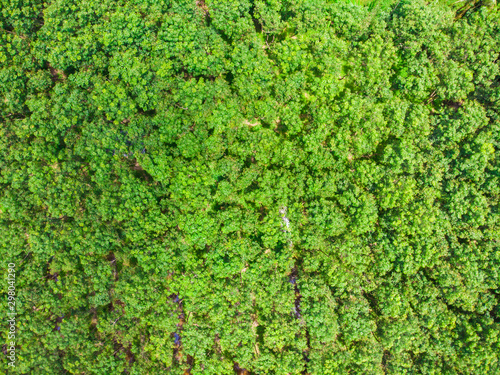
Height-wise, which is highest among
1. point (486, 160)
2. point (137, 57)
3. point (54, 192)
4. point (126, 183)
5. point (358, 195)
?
point (486, 160)

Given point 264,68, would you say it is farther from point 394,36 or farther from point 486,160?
point 486,160

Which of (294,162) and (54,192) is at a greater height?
(294,162)

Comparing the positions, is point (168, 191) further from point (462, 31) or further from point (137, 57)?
point (462, 31)

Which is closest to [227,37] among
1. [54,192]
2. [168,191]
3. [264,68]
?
[264,68]

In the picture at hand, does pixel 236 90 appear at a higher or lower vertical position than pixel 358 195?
higher

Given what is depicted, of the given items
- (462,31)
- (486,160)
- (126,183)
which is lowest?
(126,183)

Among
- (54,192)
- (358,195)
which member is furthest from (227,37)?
(54,192)
